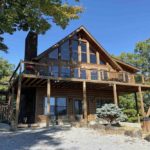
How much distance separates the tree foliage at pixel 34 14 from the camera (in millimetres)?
18047

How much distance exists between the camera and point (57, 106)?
2170 centimetres

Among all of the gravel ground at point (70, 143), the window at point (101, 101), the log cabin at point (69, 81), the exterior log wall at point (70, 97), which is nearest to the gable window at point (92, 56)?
the log cabin at point (69, 81)

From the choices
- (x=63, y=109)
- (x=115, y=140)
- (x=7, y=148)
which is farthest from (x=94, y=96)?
(x=7, y=148)

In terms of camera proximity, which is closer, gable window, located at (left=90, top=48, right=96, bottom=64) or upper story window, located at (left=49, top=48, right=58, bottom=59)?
upper story window, located at (left=49, top=48, right=58, bottom=59)

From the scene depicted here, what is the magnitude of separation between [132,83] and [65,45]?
7.43 meters

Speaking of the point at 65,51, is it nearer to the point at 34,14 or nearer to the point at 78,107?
the point at 34,14

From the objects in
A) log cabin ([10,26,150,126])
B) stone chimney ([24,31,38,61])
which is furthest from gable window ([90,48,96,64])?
stone chimney ([24,31,38,61])

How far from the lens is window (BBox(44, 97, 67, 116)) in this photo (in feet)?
69.7

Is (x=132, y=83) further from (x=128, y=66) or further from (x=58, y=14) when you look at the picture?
(x=58, y=14)

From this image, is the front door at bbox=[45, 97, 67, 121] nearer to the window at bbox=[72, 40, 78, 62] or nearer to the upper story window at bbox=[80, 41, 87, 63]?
the window at bbox=[72, 40, 78, 62]

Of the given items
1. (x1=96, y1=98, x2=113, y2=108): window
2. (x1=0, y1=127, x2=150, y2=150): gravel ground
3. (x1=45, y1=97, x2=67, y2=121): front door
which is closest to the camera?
(x1=0, y1=127, x2=150, y2=150): gravel ground

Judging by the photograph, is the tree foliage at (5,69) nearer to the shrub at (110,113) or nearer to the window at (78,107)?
the window at (78,107)

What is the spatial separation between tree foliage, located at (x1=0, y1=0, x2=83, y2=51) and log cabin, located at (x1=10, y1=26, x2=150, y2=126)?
2105 millimetres

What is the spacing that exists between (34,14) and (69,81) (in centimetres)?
624
